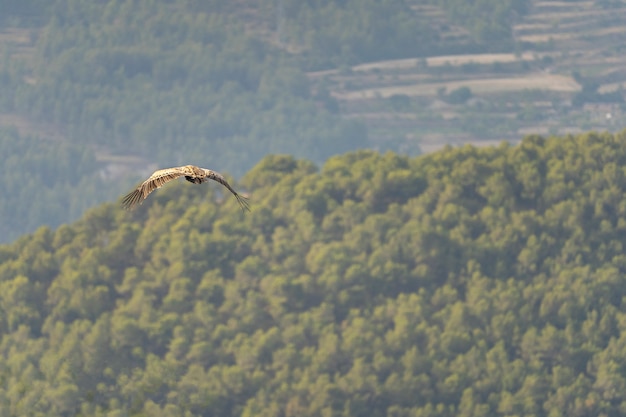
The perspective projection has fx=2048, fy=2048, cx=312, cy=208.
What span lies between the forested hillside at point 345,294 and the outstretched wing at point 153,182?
42071mm

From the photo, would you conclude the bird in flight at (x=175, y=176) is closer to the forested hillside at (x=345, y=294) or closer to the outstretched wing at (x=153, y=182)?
the outstretched wing at (x=153, y=182)

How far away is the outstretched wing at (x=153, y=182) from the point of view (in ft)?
67.2

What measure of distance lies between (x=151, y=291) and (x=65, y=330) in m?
3.54

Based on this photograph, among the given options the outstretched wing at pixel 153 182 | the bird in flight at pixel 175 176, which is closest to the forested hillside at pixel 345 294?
the outstretched wing at pixel 153 182

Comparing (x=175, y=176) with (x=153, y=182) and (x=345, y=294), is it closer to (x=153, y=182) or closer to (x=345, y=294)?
(x=153, y=182)

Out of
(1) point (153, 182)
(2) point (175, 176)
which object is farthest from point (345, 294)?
(2) point (175, 176)

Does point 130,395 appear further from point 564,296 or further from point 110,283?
point 564,296

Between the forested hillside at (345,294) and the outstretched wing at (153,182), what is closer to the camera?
the outstretched wing at (153,182)

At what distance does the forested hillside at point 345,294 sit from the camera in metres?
67.8

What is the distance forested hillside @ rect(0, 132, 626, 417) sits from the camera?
67.8 metres

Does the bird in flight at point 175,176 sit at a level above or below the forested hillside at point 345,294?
above

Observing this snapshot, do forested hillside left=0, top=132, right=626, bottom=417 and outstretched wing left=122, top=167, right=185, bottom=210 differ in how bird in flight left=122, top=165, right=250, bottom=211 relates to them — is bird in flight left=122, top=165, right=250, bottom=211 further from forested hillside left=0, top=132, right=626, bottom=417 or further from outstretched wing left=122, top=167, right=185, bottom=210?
forested hillside left=0, top=132, right=626, bottom=417

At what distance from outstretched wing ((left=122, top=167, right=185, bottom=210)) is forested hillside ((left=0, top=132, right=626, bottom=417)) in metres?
42.1

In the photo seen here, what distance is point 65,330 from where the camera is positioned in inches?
2835
